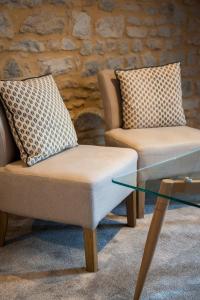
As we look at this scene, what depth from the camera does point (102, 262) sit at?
6.32 feet

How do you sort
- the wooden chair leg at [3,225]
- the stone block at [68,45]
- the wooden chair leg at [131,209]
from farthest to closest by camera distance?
the stone block at [68,45] < the wooden chair leg at [131,209] < the wooden chair leg at [3,225]

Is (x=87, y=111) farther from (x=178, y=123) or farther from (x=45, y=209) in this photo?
(x=45, y=209)

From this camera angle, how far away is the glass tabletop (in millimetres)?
1452

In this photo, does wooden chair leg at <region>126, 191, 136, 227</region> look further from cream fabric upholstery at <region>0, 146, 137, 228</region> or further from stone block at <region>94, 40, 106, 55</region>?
stone block at <region>94, 40, 106, 55</region>

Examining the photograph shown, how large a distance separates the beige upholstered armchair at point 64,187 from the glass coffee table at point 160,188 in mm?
246

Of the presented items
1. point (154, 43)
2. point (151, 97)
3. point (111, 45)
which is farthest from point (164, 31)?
point (151, 97)

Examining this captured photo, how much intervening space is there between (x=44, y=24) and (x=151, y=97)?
0.91 meters

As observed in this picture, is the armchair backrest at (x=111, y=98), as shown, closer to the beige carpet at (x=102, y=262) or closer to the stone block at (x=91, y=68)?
the stone block at (x=91, y=68)

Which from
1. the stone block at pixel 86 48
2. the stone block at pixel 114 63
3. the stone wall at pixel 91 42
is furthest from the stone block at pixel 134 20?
the stone block at pixel 86 48

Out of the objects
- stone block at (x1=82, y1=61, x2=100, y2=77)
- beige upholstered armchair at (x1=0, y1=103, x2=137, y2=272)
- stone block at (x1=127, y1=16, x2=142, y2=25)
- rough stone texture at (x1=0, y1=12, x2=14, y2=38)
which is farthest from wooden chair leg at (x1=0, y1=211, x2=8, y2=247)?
stone block at (x1=127, y1=16, x2=142, y2=25)

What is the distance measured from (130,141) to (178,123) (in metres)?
0.55

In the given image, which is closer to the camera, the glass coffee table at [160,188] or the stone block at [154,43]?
the glass coffee table at [160,188]

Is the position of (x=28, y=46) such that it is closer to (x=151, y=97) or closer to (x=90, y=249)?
(x=151, y=97)

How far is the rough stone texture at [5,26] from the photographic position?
2.50 meters
